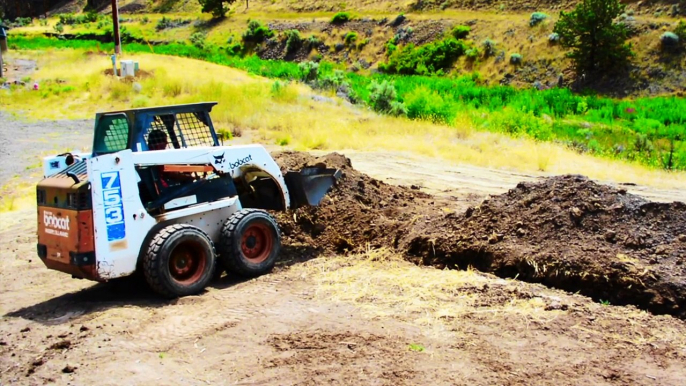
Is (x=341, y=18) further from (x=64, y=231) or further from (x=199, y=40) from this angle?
(x=64, y=231)

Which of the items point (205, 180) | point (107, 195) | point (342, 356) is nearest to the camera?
point (342, 356)

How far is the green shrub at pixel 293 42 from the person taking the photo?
70875 mm

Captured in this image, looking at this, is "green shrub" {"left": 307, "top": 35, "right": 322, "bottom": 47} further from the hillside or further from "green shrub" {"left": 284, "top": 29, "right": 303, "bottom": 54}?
"green shrub" {"left": 284, "top": 29, "right": 303, "bottom": 54}

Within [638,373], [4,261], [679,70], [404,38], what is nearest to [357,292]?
[638,373]

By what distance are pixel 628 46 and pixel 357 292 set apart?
45.7 m

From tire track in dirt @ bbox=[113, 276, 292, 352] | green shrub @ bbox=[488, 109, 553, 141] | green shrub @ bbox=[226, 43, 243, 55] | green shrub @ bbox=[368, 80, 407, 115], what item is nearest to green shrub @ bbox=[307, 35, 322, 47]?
green shrub @ bbox=[226, 43, 243, 55]

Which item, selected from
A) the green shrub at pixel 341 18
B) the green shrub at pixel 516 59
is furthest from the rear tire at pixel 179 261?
the green shrub at pixel 341 18

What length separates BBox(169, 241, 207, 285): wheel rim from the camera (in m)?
8.52

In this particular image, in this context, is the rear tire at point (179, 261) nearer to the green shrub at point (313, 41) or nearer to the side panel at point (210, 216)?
the side panel at point (210, 216)

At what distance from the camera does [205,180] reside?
9070 mm

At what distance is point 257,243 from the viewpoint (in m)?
9.53

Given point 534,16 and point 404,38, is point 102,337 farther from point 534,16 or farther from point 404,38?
point 404,38

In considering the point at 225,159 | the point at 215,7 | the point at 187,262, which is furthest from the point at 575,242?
the point at 215,7

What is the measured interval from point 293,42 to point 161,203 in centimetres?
6422
